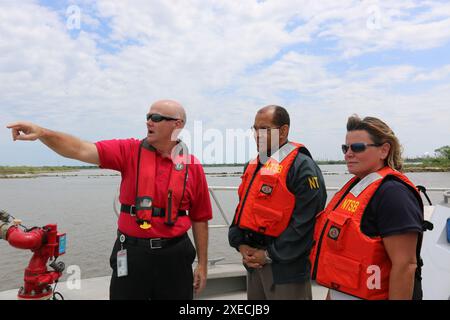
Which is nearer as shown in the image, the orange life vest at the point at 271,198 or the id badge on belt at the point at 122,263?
the id badge on belt at the point at 122,263

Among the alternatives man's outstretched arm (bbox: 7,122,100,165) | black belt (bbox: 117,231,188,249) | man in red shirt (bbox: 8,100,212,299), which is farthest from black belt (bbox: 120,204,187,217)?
man's outstretched arm (bbox: 7,122,100,165)

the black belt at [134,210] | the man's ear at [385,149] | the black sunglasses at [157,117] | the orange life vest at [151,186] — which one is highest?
the black sunglasses at [157,117]

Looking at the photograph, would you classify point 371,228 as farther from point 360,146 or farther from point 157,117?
point 157,117

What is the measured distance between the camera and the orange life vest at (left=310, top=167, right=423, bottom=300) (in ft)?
4.78

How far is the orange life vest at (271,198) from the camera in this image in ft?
6.44

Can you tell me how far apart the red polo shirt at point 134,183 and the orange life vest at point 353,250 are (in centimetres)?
73

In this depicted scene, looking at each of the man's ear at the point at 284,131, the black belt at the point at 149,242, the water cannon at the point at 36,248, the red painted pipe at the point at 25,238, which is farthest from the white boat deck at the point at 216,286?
the man's ear at the point at 284,131

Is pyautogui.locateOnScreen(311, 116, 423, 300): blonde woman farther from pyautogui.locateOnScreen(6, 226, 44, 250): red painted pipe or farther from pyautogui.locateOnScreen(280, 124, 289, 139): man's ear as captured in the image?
pyautogui.locateOnScreen(6, 226, 44, 250): red painted pipe

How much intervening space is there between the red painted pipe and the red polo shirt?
0.48 m

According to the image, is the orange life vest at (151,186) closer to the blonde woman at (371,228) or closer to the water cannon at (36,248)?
the water cannon at (36,248)

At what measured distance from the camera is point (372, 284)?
147cm

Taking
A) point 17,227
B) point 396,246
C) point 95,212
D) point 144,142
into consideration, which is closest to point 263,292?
point 396,246

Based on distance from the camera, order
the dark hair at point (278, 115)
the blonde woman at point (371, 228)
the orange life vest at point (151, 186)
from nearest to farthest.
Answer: the blonde woman at point (371, 228) → the orange life vest at point (151, 186) → the dark hair at point (278, 115)
